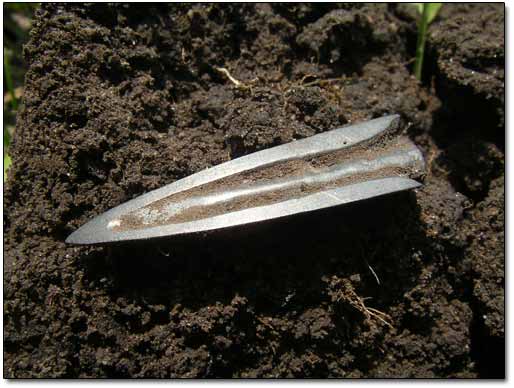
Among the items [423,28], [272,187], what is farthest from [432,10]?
[272,187]

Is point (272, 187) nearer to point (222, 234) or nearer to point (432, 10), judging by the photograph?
point (222, 234)

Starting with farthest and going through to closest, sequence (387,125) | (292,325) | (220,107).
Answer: (220,107) → (387,125) → (292,325)

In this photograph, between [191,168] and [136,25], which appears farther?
[136,25]

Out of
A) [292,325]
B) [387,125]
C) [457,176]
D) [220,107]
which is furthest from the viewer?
[457,176]

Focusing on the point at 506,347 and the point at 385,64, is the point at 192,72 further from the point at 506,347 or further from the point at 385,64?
the point at 506,347

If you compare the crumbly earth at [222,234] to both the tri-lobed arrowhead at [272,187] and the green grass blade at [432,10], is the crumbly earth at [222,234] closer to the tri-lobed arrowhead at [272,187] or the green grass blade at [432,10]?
the tri-lobed arrowhead at [272,187]

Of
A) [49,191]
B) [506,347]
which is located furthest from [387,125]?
[49,191]

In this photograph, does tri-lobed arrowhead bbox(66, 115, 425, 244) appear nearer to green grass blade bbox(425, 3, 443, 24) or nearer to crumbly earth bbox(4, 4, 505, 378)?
crumbly earth bbox(4, 4, 505, 378)
